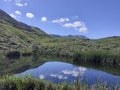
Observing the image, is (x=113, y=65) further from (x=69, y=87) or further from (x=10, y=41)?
(x=10, y=41)

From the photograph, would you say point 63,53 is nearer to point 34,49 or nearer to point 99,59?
point 34,49

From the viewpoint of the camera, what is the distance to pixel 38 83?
82.3 ft

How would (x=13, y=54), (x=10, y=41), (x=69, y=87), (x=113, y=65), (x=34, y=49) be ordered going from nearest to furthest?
(x=69, y=87), (x=113, y=65), (x=13, y=54), (x=34, y=49), (x=10, y=41)

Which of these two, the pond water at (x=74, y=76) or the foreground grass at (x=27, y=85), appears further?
the pond water at (x=74, y=76)

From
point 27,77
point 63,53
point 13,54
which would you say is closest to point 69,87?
point 27,77

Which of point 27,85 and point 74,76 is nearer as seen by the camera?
point 27,85

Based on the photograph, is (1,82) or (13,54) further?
(13,54)

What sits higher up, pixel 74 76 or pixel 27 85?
pixel 27 85

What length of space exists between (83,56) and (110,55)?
12267mm

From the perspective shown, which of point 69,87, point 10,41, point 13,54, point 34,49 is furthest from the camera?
point 10,41

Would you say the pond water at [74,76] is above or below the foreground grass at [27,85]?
below

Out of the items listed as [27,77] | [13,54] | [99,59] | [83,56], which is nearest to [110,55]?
[99,59]

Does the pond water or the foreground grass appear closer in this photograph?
the foreground grass

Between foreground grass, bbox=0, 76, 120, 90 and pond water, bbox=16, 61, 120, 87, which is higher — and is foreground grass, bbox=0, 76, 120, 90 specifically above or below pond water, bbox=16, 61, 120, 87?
above
